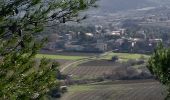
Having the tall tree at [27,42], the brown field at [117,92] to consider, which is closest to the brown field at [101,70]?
the brown field at [117,92]

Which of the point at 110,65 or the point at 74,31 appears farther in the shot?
the point at 74,31

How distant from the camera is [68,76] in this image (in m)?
45.6

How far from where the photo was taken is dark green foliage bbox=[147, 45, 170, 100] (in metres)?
15.3

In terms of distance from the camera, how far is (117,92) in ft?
124

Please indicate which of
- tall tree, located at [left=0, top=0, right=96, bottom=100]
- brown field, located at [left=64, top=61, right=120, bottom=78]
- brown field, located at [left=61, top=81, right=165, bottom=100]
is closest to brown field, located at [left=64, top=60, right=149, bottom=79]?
brown field, located at [left=64, top=61, right=120, bottom=78]

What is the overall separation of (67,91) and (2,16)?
106 ft

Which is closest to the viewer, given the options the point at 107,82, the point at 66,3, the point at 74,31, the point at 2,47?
the point at 2,47

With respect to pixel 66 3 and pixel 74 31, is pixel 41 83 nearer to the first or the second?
pixel 66 3

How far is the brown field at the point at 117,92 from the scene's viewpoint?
35.8 m

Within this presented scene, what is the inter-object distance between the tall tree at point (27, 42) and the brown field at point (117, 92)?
93.0 ft

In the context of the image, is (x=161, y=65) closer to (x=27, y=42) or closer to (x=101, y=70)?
(x=27, y=42)

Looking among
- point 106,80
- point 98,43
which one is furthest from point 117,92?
point 98,43

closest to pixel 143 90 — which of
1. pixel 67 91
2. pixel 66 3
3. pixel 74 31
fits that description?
pixel 67 91

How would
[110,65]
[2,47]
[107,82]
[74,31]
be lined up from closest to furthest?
[2,47], [107,82], [110,65], [74,31]
